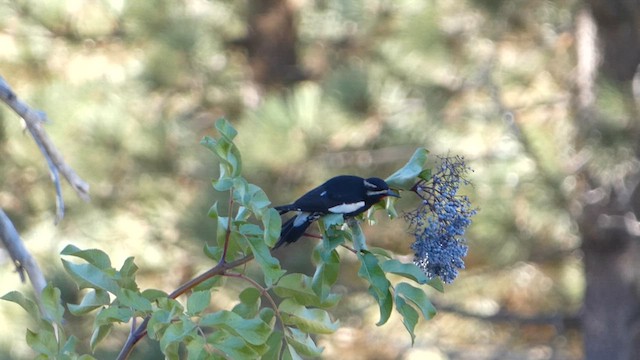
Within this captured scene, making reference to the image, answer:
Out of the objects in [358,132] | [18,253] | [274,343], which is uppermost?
[274,343]

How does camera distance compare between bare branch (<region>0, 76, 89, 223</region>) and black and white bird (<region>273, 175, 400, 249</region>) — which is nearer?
black and white bird (<region>273, 175, 400, 249</region>)

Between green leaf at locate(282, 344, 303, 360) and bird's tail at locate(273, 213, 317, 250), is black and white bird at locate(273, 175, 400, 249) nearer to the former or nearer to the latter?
bird's tail at locate(273, 213, 317, 250)

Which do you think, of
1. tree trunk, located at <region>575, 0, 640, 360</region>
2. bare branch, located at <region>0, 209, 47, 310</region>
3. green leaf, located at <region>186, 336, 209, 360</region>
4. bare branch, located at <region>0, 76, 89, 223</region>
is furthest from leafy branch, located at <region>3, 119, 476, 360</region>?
tree trunk, located at <region>575, 0, 640, 360</region>

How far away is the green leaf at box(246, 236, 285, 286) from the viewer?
3.31ft

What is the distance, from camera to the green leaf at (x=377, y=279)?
1.01 meters

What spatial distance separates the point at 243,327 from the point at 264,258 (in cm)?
8

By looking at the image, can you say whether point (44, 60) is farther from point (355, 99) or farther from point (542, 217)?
Answer: point (542, 217)

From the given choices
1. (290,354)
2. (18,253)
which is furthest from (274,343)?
(18,253)

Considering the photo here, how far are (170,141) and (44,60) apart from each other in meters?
0.96

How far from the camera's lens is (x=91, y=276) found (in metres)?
1.08

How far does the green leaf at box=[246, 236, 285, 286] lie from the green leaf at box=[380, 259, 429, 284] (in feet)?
0.37

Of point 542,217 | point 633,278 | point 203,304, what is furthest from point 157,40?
point 203,304

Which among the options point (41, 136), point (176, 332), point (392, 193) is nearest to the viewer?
point (176, 332)

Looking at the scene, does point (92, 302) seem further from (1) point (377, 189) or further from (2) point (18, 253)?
(2) point (18, 253)
